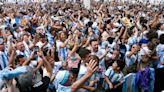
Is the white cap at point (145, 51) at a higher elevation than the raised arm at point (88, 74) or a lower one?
Result: lower

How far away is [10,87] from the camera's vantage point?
14.8ft

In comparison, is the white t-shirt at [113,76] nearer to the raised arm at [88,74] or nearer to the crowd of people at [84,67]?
the crowd of people at [84,67]

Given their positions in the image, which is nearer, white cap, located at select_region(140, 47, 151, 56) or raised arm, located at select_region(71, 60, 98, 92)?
raised arm, located at select_region(71, 60, 98, 92)

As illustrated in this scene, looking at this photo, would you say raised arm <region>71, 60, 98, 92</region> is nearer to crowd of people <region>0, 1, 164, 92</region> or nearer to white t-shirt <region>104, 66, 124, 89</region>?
crowd of people <region>0, 1, 164, 92</region>

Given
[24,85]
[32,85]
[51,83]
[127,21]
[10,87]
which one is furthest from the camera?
[127,21]

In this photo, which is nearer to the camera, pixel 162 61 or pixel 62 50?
pixel 162 61

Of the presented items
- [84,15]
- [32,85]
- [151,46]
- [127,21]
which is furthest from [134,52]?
[84,15]

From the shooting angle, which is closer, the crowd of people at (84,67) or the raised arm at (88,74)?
the raised arm at (88,74)

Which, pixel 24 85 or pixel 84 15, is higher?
pixel 24 85

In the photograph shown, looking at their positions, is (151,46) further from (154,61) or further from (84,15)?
(84,15)

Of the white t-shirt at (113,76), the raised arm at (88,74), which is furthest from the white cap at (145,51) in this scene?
the raised arm at (88,74)

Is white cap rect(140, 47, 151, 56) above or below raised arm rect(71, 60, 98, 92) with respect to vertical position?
below

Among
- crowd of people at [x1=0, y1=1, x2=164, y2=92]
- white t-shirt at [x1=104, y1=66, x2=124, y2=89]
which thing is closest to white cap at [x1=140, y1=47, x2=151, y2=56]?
crowd of people at [x1=0, y1=1, x2=164, y2=92]

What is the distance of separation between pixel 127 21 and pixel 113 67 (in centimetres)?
634
